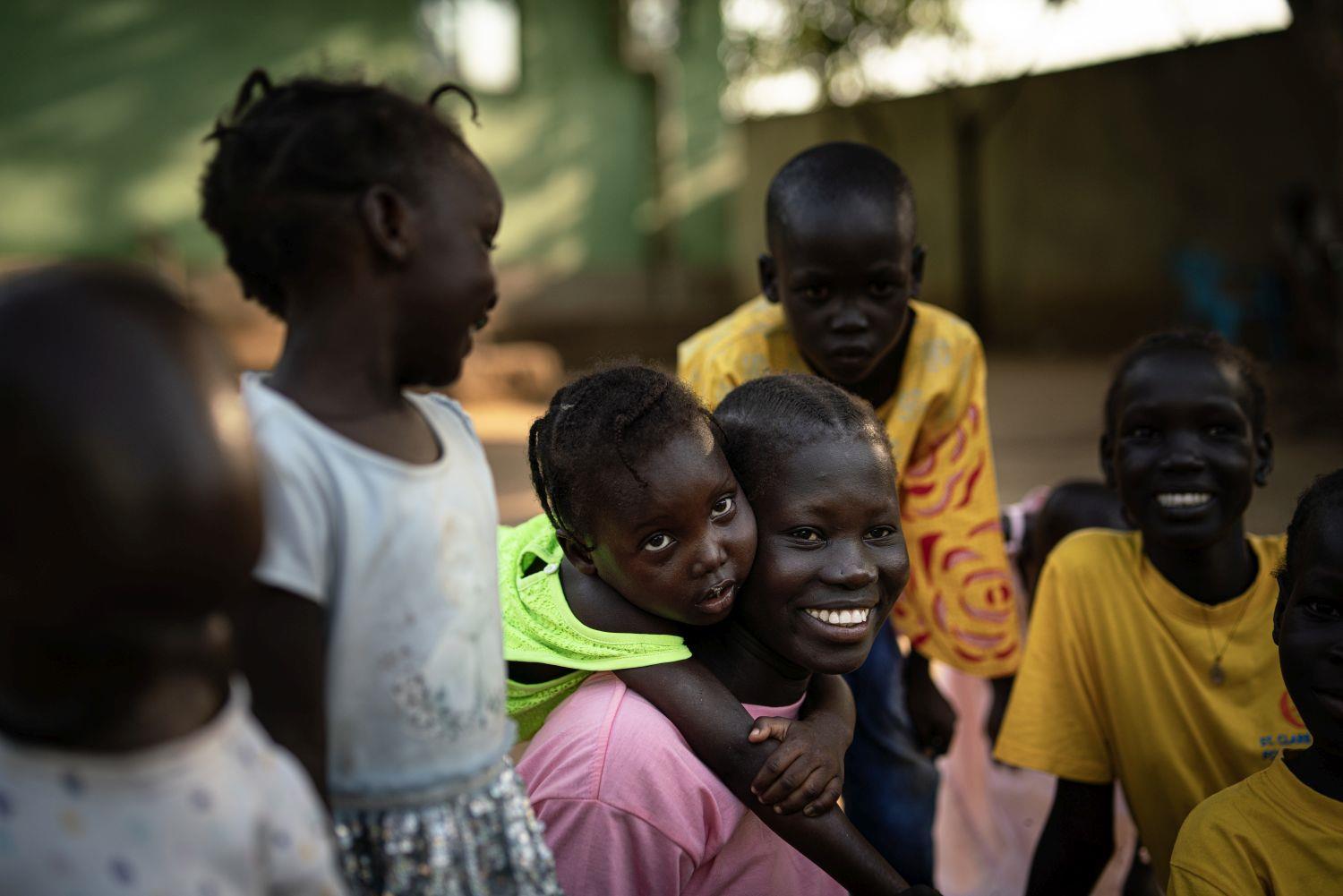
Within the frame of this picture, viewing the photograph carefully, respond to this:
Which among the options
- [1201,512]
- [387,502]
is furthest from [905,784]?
[387,502]

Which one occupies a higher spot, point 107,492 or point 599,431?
point 107,492

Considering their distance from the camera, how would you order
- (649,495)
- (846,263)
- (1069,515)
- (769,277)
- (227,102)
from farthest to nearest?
(227,102)
(1069,515)
(769,277)
(846,263)
(649,495)

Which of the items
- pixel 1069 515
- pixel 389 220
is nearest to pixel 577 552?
pixel 389 220

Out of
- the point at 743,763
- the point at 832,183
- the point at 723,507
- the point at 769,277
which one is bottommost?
the point at 743,763

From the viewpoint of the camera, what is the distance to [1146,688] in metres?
2.45

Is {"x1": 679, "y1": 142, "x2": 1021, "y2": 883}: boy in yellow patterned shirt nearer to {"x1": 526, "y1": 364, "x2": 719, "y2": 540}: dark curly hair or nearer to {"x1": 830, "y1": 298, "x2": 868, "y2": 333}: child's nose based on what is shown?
{"x1": 830, "y1": 298, "x2": 868, "y2": 333}: child's nose

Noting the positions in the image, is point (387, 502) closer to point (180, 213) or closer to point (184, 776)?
point (184, 776)

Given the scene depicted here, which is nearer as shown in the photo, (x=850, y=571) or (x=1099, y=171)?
(x=850, y=571)

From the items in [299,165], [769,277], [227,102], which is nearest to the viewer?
[299,165]

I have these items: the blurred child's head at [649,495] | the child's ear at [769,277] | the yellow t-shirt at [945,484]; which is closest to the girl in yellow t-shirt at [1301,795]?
the blurred child's head at [649,495]

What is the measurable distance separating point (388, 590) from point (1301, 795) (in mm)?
1403

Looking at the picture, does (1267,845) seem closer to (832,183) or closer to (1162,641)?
(1162,641)

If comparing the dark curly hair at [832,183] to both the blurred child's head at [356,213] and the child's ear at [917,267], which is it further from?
the blurred child's head at [356,213]

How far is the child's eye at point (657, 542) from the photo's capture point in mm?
1855
